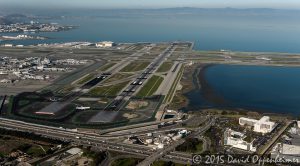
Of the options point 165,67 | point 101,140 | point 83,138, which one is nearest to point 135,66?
point 165,67

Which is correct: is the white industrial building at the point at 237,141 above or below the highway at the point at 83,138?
above

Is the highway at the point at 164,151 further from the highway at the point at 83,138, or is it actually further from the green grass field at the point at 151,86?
the green grass field at the point at 151,86

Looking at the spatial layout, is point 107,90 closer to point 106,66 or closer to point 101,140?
point 101,140

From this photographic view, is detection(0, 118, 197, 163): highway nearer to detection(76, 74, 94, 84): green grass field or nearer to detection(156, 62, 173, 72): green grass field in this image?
detection(76, 74, 94, 84): green grass field

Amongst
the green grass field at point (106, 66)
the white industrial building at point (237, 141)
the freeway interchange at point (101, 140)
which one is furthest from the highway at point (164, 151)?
the green grass field at point (106, 66)

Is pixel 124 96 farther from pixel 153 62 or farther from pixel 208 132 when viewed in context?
pixel 153 62

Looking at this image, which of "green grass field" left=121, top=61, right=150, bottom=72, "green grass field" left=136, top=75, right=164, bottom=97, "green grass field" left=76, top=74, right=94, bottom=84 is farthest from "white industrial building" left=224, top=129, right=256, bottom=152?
"green grass field" left=121, top=61, right=150, bottom=72

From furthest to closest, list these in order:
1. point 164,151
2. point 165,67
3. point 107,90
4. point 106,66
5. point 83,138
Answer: point 106,66 < point 165,67 < point 107,90 < point 83,138 < point 164,151
